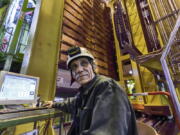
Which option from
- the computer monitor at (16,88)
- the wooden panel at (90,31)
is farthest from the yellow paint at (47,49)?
the computer monitor at (16,88)

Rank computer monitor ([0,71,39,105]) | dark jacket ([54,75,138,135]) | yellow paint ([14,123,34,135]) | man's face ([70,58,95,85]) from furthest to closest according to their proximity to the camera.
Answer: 1. yellow paint ([14,123,34,135])
2. man's face ([70,58,95,85])
3. computer monitor ([0,71,39,105])
4. dark jacket ([54,75,138,135])

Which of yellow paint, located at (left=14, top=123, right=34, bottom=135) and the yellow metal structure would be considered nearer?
yellow paint, located at (left=14, top=123, right=34, bottom=135)

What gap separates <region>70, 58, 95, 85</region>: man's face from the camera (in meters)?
1.13

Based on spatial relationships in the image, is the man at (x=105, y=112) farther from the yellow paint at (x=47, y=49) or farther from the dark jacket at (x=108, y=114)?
the yellow paint at (x=47, y=49)

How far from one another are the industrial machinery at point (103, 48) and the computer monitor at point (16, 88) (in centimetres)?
29

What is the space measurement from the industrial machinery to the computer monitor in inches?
11.3

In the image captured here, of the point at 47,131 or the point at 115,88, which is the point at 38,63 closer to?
the point at 47,131

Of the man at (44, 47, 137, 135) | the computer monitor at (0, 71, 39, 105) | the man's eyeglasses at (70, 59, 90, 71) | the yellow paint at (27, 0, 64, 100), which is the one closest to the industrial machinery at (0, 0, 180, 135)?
the yellow paint at (27, 0, 64, 100)

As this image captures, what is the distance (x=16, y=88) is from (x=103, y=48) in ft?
12.8

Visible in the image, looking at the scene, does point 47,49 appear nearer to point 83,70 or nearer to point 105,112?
point 83,70

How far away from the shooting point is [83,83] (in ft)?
3.73

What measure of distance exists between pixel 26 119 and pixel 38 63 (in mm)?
1359

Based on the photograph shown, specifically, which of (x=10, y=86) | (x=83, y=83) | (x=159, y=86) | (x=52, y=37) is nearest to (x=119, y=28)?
(x=159, y=86)

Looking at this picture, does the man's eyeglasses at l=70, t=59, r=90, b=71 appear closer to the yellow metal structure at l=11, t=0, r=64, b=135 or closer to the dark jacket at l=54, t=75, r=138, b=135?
the dark jacket at l=54, t=75, r=138, b=135
